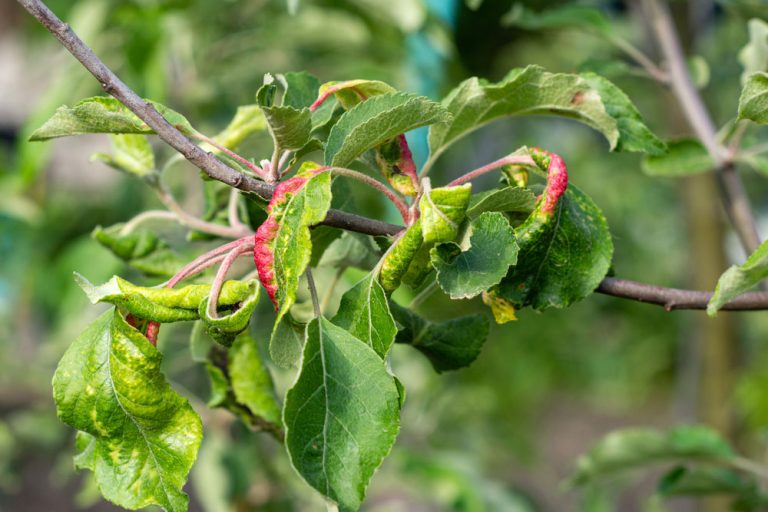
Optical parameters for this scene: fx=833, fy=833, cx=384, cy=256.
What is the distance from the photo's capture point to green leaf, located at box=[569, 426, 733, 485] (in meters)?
0.76

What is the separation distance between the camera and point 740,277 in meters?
0.38

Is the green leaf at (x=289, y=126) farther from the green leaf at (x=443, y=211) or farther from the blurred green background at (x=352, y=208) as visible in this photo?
the blurred green background at (x=352, y=208)

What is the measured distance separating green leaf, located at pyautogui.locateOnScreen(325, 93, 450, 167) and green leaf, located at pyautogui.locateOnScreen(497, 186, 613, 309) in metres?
0.08

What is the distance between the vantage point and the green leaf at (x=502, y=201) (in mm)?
396

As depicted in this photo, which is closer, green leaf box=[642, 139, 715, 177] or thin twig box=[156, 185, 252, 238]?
thin twig box=[156, 185, 252, 238]

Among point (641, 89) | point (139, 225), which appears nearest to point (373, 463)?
point (139, 225)

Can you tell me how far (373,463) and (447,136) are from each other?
0.65ft

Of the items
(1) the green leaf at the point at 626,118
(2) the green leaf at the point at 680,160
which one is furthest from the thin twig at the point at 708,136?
(1) the green leaf at the point at 626,118

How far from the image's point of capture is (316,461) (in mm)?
366

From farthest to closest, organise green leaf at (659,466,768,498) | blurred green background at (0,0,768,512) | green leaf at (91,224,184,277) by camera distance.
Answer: blurred green background at (0,0,768,512) < green leaf at (659,466,768,498) < green leaf at (91,224,184,277)

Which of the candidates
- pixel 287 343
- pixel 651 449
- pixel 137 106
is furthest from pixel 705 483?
pixel 137 106

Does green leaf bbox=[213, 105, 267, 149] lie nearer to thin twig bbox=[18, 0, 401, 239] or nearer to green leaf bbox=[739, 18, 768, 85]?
thin twig bbox=[18, 0, 401, 239]

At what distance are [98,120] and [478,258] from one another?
0.19 meters

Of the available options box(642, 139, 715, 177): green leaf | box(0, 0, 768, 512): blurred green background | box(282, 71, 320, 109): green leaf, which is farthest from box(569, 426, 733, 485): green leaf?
box(282, 71, 320, 109): green leaf
